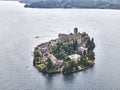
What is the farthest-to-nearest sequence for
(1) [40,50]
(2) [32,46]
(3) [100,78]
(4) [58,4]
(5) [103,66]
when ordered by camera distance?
(4) [58,4], (2) [32,46], (1) [40,50], (5) [103,66], (3) [100,78]

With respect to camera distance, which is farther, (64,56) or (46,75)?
(64,56)

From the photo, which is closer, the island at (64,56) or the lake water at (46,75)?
the lake water at (46,75)

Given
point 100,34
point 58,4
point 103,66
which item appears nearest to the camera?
point 103,66

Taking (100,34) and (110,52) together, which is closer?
(110,52)

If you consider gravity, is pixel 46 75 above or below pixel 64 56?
below

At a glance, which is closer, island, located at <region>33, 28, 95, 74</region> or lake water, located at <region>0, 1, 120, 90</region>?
lake water, located at <region>0, 1, 120, 90</region>

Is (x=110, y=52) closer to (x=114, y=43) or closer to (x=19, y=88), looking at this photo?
(x=114, y=43)

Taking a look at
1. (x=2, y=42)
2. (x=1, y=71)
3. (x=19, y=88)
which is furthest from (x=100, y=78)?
(x=2, y=42)

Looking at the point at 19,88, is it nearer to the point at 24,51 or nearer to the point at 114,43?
the point at 24,51
